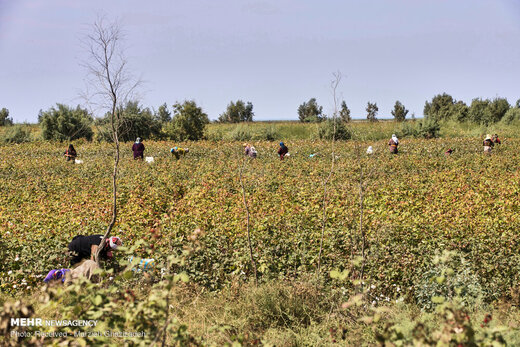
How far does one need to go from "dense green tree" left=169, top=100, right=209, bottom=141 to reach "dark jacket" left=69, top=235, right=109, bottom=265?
21.2 metres

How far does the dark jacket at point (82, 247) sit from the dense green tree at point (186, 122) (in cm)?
2121

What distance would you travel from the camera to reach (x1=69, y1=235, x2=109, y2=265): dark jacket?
592cm

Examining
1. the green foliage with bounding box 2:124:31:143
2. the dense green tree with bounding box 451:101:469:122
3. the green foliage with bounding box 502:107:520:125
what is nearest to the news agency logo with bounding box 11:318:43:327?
the green foliage with bounding box 2:124:31:143

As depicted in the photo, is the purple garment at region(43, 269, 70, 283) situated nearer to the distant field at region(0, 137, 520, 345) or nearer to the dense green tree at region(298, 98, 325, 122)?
the distant field at region(0, 137, 520, 345)

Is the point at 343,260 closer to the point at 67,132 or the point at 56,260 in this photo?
the point at 56,260

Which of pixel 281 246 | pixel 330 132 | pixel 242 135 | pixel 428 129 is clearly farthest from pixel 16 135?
pixel 428 129

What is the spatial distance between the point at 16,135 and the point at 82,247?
26329mm

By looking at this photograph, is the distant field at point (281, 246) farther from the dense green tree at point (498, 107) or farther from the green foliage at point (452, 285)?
the dense green tree at point (498, 107)

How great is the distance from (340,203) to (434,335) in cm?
663

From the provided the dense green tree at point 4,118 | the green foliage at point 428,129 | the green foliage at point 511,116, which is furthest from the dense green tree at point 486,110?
the dense green tree at point 4,118

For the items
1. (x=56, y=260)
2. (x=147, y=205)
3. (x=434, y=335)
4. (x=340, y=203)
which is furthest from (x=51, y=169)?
(x=434, y=335)

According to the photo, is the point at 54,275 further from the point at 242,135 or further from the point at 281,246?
the point at 242,135

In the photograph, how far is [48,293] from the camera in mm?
2354

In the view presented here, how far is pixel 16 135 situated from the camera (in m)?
27.0
